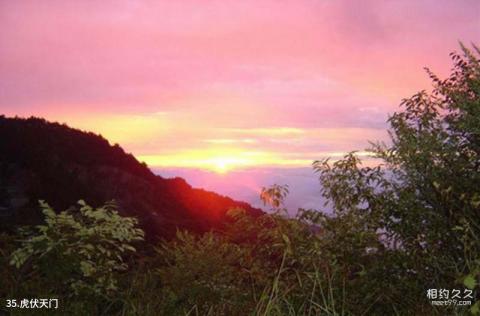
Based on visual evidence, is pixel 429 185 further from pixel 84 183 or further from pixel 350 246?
pixel 84 183

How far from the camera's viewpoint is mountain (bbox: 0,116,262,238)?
27703mm

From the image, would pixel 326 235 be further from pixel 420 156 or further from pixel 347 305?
pixel 347 305

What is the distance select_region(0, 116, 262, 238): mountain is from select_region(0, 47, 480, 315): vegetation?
1572 centimetres

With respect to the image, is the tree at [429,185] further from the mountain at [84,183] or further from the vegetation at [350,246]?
the mountain at [84,183]

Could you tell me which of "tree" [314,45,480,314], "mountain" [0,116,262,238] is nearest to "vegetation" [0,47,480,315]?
"tree" [314,45,480,314]

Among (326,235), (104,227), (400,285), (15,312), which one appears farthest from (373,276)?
(15,312)

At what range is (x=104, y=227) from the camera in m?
8.75

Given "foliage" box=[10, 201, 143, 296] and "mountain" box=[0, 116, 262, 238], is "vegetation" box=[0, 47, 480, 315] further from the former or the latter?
"mountain" box=[0, 116, 262, 238]

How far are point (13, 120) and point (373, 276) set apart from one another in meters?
32.0

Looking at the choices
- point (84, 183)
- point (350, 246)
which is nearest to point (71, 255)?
point (350, 246)

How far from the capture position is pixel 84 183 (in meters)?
31.6

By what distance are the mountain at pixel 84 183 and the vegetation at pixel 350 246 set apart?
51.6 feet

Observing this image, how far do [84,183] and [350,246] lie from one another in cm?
2473

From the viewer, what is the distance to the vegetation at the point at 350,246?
7625 millimetres
